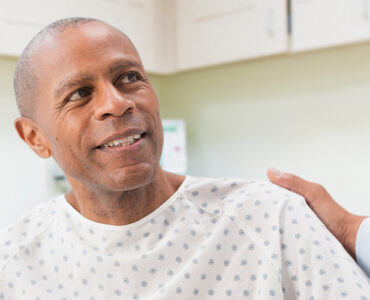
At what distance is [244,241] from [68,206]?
0.39 m

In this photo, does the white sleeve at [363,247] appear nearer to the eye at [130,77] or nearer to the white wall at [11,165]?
the eye at [130,77]

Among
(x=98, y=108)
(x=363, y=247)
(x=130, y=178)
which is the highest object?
(x=98, y=108)

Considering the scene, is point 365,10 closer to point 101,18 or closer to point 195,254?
point 101,18

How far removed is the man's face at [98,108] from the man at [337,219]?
0.27m

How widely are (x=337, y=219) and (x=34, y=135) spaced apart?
0.62 metres

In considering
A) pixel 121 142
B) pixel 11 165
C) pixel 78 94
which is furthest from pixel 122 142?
pixel 11 165

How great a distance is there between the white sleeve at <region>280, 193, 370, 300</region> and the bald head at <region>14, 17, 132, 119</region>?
0.47m

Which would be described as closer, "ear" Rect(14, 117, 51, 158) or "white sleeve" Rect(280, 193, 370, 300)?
"white sleeve" Rect(280, 193, 370, 300)

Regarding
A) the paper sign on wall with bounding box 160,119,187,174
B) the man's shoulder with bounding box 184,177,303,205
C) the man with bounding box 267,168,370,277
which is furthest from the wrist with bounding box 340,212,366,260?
the paper sign on wall with bounding box 160,119,187,174

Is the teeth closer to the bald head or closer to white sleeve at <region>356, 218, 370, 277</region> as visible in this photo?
the bald head

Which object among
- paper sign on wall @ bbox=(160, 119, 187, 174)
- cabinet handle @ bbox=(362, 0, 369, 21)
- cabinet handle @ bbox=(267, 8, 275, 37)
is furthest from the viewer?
paper sign on wall @ bbox=(160, 119, 187, 174)

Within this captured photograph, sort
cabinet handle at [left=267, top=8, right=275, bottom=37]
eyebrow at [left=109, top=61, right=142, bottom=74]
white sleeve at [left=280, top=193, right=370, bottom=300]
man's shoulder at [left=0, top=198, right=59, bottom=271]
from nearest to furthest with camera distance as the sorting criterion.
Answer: white sleeve at [left=280, top=193, right=370, bottom=300]
eyebrow at [left=109, top=61, right=142, bottom=74]
man's shoulder at [left=0, top=198, right=59, bottom=271]
cabinet handle at [left=267, top=8, right=275, bottom=37]

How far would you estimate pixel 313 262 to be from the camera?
787mm

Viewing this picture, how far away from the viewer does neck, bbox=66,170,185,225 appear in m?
0.91
